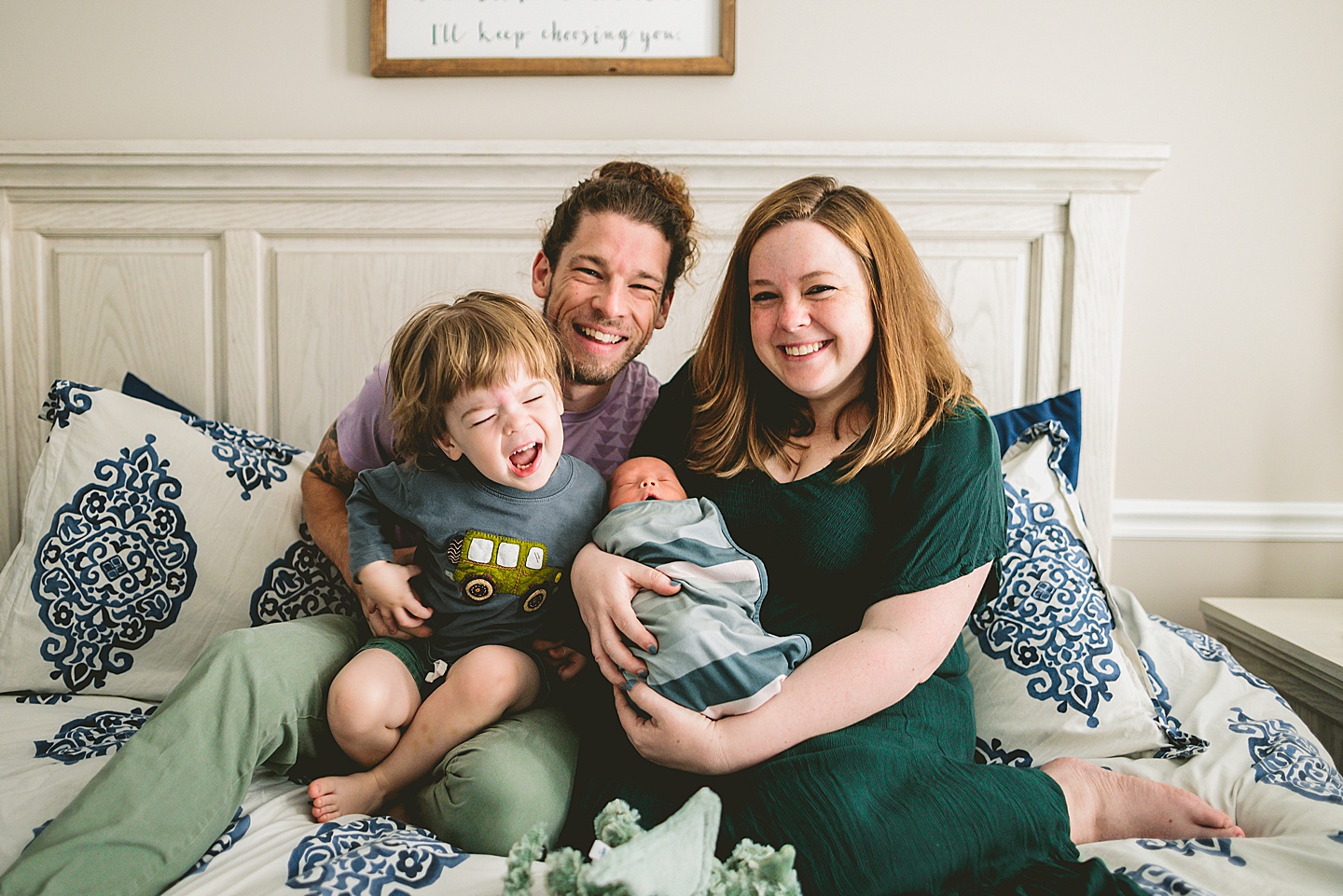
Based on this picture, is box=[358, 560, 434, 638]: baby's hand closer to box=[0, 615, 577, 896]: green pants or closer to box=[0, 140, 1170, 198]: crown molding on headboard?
box=[0, 615, 577, 896]: green pants

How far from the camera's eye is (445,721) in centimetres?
103

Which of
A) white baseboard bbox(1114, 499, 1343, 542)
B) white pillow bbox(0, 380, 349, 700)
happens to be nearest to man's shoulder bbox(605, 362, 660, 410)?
white pillow bbox(0, 380, 349, 700)

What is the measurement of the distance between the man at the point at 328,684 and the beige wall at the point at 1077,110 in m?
0.57

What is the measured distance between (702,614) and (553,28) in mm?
1380

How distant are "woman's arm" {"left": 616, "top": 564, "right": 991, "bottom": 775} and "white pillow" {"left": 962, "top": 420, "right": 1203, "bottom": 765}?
234mm

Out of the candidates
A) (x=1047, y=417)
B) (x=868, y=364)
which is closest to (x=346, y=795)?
(x=868, y=364)

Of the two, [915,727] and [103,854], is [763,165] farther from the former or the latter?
[103,854]

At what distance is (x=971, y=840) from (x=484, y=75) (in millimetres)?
1684

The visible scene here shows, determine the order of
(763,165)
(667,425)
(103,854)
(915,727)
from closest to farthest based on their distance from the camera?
(103,854) < (915,727) < (667,425) < (763,165)

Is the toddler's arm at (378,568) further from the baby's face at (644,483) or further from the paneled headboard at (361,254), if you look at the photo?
the paneled headboard at (361,254)

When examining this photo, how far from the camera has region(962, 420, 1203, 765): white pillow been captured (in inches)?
45.1

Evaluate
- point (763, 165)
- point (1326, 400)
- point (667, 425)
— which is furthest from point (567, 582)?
point (1326, 400)

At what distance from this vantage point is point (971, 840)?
846mm

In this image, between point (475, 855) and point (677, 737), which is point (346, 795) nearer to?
point (475, 855)
